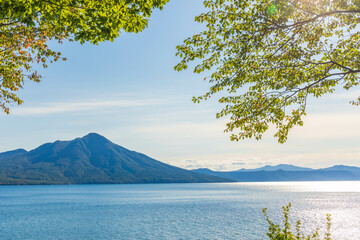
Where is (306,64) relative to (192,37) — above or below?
below

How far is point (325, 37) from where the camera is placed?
13719 millimetres

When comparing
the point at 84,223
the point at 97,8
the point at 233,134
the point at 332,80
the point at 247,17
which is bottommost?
the point at 84,223

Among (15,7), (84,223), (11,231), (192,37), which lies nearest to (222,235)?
(84,223)

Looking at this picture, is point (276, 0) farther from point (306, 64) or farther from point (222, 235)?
point (222, 235)

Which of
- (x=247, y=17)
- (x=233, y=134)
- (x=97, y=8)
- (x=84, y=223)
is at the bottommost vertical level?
(x=84, y=223)

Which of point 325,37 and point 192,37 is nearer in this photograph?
point 192,37

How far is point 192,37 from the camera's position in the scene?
12.7 meters

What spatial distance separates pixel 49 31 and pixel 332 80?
45.4 ft

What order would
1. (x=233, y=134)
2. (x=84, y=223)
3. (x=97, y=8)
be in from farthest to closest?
(x=84, y=223) < (x=233, y=134) < (x=97, y=8)

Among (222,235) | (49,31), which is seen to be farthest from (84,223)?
(49,31)

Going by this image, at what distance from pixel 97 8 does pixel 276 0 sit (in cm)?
662

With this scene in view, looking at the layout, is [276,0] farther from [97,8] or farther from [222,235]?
[222,235]

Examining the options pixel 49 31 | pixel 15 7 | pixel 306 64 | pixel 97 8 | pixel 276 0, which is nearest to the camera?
pixel 15 7

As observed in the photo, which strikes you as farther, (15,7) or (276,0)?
(276,0)
